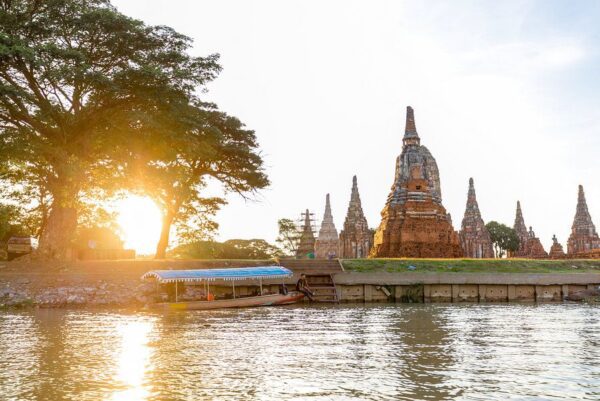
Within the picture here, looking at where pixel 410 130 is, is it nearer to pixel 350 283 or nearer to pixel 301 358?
pixel 350 283

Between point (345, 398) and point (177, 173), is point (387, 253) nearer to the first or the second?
point (177, 173)

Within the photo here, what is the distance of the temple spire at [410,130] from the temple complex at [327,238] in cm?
2103

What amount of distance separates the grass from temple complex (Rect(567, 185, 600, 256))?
124 ft

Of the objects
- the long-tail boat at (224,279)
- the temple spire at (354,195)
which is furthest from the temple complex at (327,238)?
the long-tail boat at (224,279)

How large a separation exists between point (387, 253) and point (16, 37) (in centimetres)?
3327

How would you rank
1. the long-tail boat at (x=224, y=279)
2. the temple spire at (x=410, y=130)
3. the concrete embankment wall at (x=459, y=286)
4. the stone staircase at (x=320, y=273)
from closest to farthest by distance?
the long-tail boat at (x=224, y=279) < the stone staircase at (x=320, y=273) < the concrete embankment wall at (x=459, y=286) < the temple spire at (x=410, y=130)

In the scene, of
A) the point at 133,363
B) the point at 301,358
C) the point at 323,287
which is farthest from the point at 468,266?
the point at 133,363

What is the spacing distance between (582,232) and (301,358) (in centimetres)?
7186

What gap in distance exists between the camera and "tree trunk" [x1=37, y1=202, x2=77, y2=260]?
3409cm

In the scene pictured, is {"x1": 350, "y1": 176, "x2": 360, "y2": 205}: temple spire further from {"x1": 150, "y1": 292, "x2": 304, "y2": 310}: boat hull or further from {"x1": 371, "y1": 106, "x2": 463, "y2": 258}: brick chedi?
{"x1": 150, "y1": 292, "x2": 304, "y2": 310}: boat hull

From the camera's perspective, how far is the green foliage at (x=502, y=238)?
10288 centimetres

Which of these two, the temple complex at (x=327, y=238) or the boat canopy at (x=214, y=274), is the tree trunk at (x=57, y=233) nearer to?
the boat canopy at (x=214, y=274)

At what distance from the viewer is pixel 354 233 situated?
77062 millimetres

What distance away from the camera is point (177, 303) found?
28.2 meters
